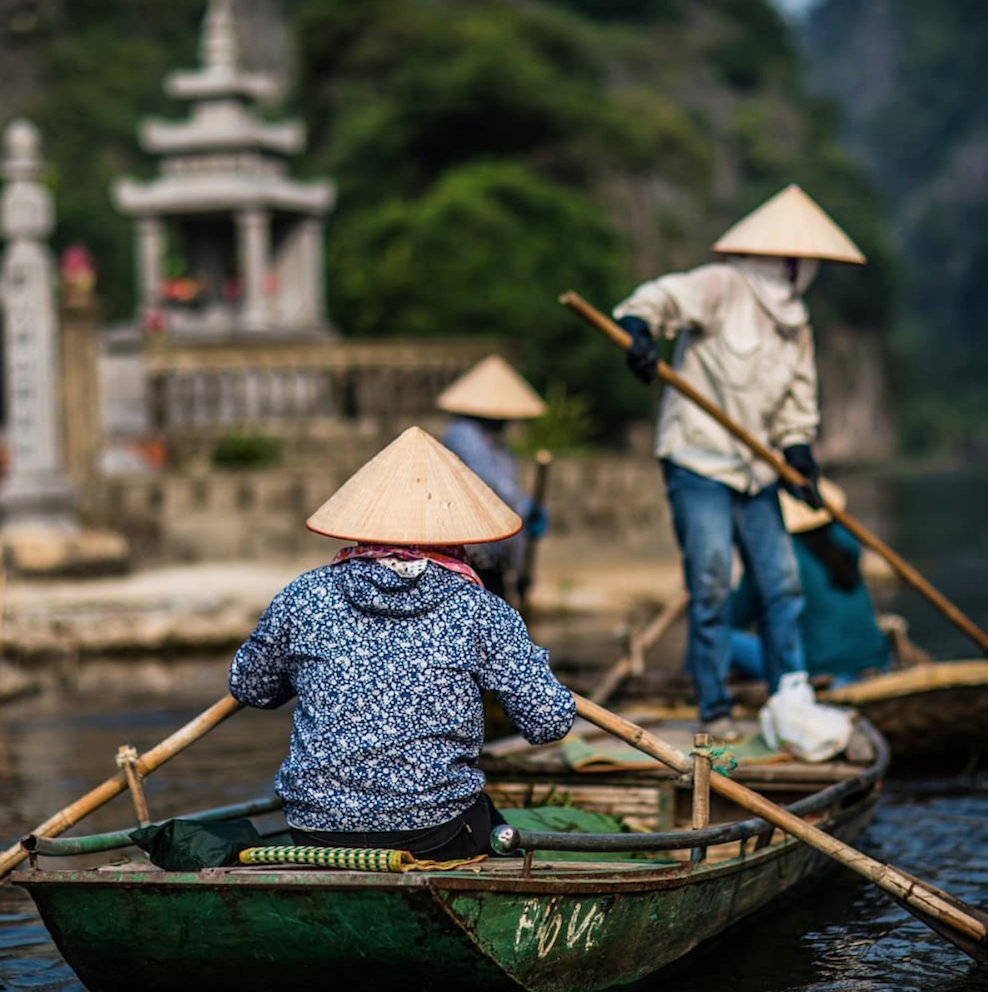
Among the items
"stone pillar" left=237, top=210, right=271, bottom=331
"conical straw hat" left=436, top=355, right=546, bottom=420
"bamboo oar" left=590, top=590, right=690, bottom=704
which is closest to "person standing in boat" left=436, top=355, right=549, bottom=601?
"conical straw hat" left=436, top=355, right=546, bottom=420

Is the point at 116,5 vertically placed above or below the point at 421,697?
above

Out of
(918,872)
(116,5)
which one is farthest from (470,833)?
(116,5)

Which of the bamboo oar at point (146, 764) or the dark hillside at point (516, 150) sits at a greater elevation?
the dark hillside at point (516, 150)

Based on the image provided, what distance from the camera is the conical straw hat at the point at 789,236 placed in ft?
26.4

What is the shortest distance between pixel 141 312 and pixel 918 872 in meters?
23.7

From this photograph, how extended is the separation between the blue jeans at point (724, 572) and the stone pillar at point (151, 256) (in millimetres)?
22022

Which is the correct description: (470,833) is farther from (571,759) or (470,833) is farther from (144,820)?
(571,759)

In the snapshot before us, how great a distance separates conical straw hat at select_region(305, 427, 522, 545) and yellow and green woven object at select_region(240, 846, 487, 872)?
792 mm

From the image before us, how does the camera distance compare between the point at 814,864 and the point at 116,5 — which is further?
the point at 116,5

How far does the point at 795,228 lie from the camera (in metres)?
8.11

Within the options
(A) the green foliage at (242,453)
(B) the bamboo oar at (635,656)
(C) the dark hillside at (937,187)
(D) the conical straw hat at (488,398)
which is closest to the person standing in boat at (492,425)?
(D) the conical straw hat at (488,398)

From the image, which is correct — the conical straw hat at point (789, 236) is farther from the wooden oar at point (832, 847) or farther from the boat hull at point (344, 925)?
the boat hull at point (344, 925)

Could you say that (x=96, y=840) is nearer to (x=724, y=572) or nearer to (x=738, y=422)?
(x=724, y=572)

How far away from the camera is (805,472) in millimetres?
8305
